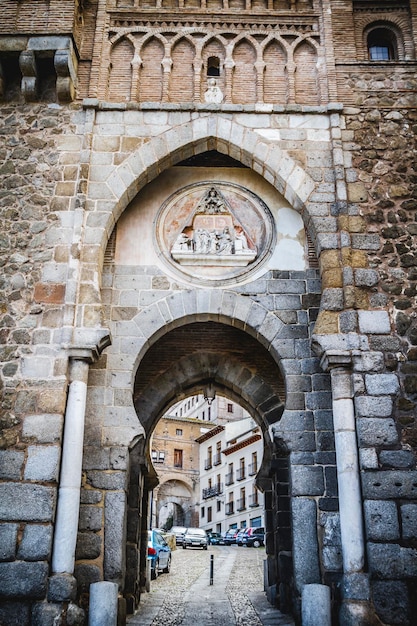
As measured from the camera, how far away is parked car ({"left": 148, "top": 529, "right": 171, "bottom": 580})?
14.2 meters

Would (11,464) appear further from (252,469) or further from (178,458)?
(178,458)

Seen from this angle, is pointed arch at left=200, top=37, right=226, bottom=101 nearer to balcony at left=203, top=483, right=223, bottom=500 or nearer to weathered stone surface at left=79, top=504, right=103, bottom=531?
weathered stone surface at left=79, top=504, right=103, bottom=531

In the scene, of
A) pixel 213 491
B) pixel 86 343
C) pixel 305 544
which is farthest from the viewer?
pixel 213 491

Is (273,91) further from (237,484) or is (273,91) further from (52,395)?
(237,484)

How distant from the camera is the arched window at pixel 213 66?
9617 mm

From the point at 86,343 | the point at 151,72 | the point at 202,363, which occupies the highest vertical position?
the point at 151,72

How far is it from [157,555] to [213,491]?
24.0 meters

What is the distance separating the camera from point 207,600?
11.0 meters

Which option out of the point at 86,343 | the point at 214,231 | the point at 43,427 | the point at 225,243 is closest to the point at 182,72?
the point at 214,231

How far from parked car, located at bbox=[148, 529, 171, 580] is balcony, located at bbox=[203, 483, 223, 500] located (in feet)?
70.0

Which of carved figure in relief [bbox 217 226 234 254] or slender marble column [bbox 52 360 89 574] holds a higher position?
carved figure in relief [bbox 217 226 234 254]

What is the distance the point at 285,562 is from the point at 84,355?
440cm

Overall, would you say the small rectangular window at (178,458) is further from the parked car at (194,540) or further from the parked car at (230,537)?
the parked car at (194,540)

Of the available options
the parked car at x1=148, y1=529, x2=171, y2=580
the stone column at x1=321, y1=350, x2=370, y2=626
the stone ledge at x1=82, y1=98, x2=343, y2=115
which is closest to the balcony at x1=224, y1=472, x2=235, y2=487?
the parked car at x1=148, y1=529, x2=171, y2=580
